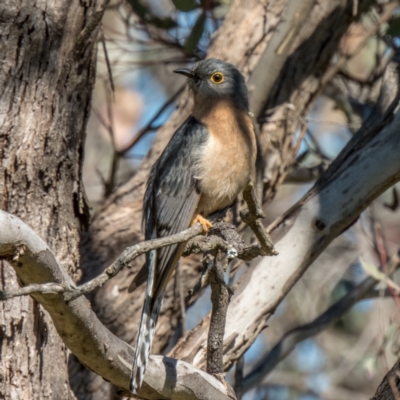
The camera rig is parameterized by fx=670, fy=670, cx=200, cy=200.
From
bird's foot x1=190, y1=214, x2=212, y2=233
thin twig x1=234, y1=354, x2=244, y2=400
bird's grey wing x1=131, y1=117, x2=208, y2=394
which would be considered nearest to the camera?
bird's grey wing x1=131, y1=117, x2=208, y2=394

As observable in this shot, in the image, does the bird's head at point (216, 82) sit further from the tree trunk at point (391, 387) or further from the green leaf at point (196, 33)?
the tree trunk at point (391, 387)

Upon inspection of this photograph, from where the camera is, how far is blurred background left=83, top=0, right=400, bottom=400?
6.38 m

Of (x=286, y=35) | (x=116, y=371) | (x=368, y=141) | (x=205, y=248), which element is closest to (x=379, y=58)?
(x=286, y=35)

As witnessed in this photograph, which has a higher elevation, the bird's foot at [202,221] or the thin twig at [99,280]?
the bird's foot at [202,221]

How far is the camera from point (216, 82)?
5078 mm

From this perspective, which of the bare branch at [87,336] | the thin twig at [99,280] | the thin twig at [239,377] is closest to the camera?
the thin twig at [99,280]

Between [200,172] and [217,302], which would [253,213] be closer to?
[217,302]

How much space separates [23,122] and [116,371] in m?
1.47

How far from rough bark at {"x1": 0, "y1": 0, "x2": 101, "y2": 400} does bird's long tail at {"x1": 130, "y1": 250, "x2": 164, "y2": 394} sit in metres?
0.46

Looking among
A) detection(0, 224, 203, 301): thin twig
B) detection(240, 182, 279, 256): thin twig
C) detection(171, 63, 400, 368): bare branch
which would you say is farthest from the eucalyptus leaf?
detection(0, 224, 203, 301): thin twig

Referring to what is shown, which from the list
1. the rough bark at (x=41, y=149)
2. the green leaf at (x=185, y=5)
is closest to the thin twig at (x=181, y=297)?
the rough bark at (x=41, y=149)

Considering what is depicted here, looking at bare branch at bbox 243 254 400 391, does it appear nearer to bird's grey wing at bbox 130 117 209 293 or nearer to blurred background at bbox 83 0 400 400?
blurred background at bbox 83 0 400 400

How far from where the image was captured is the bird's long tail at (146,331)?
3.25 m

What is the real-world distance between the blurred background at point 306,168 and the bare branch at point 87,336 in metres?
2.09
